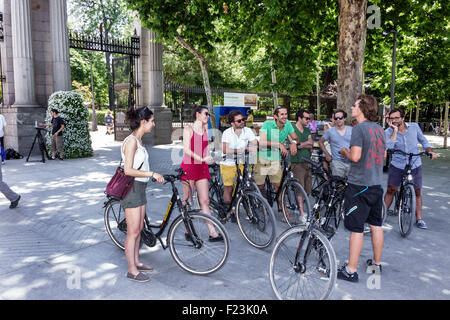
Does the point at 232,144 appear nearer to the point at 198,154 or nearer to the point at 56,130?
the point at 198,154

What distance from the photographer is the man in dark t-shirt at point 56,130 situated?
41.4 ft

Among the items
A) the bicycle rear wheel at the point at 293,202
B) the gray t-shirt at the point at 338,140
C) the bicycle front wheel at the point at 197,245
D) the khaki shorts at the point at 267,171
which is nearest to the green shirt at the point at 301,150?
the khaki shorts at the point at 267,171

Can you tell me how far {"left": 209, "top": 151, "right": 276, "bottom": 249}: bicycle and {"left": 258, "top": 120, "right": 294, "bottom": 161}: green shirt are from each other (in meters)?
0.72

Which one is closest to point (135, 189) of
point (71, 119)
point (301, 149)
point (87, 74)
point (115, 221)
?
point (115, 221)

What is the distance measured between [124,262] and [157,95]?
15.0 meters

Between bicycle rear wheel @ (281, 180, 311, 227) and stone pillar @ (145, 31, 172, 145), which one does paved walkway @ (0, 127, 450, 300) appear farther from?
stone pillar @ (145, 31, 172, 145)

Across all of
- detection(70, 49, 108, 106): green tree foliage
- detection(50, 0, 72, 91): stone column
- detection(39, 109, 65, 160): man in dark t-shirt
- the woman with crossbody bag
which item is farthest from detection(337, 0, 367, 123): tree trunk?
detection(70, 49, 108, 106): green tree foliage

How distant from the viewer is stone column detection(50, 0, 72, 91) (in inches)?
554

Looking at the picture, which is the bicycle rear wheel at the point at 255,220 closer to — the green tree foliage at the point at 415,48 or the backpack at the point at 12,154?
the green tree foliage at the point at 415,48

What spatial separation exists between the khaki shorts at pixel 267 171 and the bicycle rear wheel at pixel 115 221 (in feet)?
8.19

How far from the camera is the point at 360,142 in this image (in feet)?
13.0
